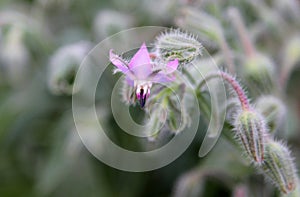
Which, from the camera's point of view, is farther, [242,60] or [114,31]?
[114,31]

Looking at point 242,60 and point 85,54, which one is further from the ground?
point 85,54

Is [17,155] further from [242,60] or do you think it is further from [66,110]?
[242,60]

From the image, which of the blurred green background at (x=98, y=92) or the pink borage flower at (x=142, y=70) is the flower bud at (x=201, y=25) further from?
the pink borage flower at (x=142, y=70)

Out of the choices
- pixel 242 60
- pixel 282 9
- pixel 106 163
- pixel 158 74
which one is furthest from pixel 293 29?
pixel 158 74

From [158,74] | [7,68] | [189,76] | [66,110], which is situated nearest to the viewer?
[158,74]

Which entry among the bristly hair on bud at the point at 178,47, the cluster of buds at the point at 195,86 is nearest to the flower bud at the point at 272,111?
the cluster of buds at the point at 195,86

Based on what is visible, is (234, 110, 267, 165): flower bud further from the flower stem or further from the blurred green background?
the blurred green background
